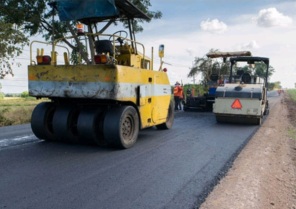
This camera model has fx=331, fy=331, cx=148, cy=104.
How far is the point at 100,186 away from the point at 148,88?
3.50 metres

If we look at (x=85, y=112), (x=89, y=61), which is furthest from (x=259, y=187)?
(x=89, y=61)

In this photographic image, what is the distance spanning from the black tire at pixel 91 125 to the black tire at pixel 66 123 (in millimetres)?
271

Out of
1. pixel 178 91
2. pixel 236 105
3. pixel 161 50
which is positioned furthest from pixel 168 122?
pixel 178 91

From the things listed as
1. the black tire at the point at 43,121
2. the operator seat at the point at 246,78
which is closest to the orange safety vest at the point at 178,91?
the operator seat at the point at 246,78

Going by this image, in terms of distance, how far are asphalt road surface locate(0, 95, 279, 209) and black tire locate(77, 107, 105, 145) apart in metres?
0.22

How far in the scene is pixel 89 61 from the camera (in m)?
7.45

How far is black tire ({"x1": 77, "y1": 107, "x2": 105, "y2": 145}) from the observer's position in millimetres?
6410

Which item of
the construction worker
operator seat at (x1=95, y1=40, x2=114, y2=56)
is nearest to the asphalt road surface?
operator seat at (x1=95, y1=40, x2=114, y2=56)

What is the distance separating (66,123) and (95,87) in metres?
1.12

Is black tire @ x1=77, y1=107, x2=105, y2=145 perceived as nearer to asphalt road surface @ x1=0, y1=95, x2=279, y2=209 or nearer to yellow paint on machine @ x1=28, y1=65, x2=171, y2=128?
asphalt road surface @ x1=0, y1=95, x2=279, y2=209

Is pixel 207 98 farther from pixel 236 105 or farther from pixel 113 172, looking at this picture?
pixel 113 172

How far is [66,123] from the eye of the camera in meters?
6.66

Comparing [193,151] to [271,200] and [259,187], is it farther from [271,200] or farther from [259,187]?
[271,200]

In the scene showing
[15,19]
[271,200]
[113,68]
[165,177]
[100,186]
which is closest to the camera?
[271,200]
